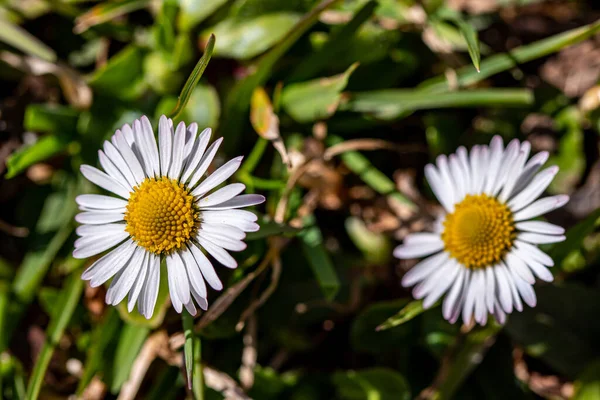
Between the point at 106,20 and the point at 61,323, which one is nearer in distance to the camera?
the point at 61,323

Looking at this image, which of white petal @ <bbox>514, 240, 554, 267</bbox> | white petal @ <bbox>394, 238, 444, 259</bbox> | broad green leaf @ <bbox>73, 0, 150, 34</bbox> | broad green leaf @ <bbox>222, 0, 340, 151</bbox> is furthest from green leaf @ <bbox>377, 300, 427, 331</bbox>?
broad green leaf @ <bbox>73, 0, 150, 34</bbox>

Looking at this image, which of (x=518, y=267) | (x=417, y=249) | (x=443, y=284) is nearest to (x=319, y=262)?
(x=417, y=249)

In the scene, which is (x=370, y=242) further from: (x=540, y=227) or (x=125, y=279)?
(x=125, y=279)

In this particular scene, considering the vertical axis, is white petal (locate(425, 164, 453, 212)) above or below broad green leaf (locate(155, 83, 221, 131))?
below

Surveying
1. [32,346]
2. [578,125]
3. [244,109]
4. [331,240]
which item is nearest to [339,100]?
[244,109]

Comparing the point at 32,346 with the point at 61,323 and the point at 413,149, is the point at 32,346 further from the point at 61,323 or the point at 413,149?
the point at 413,149

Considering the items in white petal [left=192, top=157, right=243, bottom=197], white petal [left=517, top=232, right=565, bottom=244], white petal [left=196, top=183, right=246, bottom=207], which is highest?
white petal [left=192, top=157, right=243, bottom=197]

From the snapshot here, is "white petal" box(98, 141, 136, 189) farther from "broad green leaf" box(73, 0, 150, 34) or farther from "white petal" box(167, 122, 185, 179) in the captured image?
"broad green leaf" box(73, 0, 150, 34)
